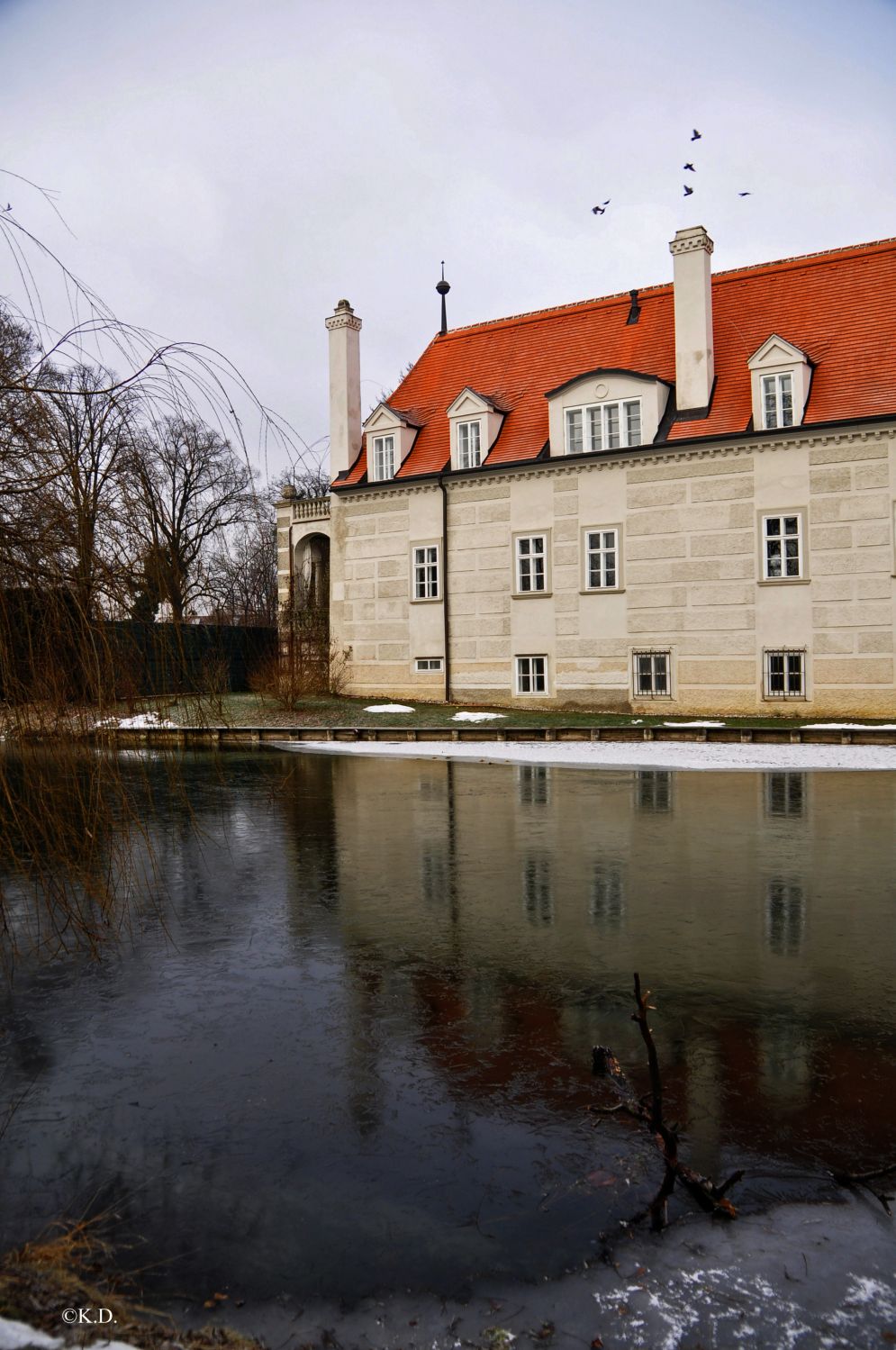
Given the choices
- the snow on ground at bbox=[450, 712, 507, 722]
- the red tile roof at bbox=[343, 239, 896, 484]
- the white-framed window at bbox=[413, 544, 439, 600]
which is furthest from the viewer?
the white-framed window at bbox=[413, 544, 439, 600]

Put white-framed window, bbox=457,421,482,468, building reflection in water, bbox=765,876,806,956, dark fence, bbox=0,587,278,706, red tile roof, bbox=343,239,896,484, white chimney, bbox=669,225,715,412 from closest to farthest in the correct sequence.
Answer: dark fence, bbox=0,587,278,706, building reflection in water, bbox=765,876,806,956, red tile roof, bbox=343,239,896,484, white chimney, bbox=669,225,715,412, white-framed window, bbox=457,421,482,468

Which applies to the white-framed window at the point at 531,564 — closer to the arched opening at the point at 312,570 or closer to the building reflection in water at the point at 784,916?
the arched opening at the point at 312,570

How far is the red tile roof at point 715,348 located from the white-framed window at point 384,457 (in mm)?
557

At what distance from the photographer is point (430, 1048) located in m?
6.00

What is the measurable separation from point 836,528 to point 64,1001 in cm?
2297

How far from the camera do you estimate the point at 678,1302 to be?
3.79m

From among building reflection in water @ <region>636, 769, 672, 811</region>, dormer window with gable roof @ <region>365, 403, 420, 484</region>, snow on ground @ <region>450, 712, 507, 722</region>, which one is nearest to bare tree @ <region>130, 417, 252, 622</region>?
building reflection in water @ <region>636, 769, 672, 811</region>

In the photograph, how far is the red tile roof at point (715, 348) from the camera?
1048 inches

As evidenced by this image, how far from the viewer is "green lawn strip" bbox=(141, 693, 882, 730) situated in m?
25.9

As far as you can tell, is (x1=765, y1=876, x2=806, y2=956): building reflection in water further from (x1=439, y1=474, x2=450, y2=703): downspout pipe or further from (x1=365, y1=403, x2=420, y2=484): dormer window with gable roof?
(x1=365, y1=403, x2=420, y2=484): dormer window with gable roof

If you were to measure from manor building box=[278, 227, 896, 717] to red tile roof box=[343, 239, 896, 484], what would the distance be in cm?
7

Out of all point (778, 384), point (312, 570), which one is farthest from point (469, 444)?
point (312, 570)

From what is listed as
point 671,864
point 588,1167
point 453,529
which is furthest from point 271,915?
point 453,529

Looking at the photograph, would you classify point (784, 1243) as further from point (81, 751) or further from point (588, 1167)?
point (81, 751)
